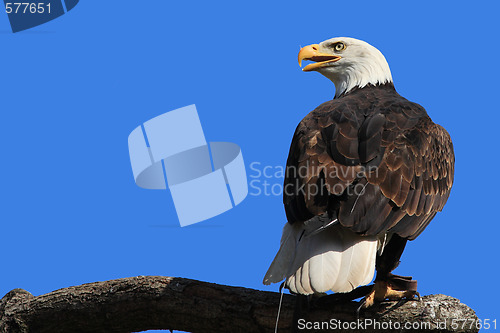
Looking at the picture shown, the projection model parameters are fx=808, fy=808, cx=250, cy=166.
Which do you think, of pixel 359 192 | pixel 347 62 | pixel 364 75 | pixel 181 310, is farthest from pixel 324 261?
pixel 347 62

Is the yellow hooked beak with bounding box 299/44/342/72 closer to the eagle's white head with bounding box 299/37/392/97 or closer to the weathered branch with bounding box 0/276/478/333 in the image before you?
the eagle's white head with bounding box 299/37/392/97

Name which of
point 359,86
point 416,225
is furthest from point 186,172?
point 416,225

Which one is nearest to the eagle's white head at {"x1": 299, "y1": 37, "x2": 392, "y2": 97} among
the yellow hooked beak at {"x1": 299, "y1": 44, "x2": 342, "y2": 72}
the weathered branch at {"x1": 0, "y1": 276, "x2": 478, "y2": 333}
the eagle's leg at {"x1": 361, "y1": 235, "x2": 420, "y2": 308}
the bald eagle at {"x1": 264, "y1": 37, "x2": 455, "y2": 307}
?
the yellow hooked beak at {"x1": 299, "y1": 44, "x2": 342, "y2": 72}

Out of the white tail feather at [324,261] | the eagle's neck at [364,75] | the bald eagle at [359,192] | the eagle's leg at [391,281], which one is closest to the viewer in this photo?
the white tail feather at [324,261]

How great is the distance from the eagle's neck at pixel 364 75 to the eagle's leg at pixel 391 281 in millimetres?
2150

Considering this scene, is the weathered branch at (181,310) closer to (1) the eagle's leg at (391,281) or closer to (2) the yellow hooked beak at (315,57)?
(1) the eagle's leg at (391,281)

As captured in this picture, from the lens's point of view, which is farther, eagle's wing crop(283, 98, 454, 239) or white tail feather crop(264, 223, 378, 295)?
eagle's wing crop(283, 98, 454, 239)

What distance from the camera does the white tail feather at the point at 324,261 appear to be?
5.50 metres

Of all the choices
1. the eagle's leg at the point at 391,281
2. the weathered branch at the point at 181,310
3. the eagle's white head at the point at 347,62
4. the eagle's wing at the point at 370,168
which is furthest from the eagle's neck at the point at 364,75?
the weathered branch at the point at 181,310

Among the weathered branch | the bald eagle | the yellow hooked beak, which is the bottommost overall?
the weathered branch

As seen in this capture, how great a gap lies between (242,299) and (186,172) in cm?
271

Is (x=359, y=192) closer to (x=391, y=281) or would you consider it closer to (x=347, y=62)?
(x=391, y=281)

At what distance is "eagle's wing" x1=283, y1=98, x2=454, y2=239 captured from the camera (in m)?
5.76

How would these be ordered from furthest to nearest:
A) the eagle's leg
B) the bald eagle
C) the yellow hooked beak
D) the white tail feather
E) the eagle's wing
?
the yellow hooked beak → the eagle's leg → the eagle's wing → the bald eagle → the white tail feather
